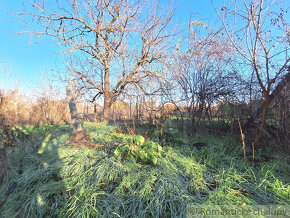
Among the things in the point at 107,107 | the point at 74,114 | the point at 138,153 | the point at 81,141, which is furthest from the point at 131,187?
the point at 107,107

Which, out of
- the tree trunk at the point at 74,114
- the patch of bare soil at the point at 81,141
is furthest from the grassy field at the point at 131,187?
the tree trunk at the point at 74,114

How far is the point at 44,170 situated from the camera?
84.3 inches

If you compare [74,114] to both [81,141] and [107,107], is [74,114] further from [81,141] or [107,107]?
[107,107]

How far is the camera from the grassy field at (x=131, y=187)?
1.45 metres

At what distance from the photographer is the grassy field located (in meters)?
1.45

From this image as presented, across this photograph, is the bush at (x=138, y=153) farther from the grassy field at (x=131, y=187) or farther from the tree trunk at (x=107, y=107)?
the tree trunk at (x=107, y=107)

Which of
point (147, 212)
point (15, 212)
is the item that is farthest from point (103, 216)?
point (15, 212)

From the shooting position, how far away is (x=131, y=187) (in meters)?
1.69

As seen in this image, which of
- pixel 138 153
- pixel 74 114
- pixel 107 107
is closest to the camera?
pixel 138 153

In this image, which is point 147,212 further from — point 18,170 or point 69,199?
point 18,170

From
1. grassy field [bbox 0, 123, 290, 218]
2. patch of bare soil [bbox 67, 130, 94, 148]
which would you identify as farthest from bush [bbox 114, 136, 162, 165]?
patch of bare soil [bbox 67, 130, 94, 148]

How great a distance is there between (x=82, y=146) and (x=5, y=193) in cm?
139

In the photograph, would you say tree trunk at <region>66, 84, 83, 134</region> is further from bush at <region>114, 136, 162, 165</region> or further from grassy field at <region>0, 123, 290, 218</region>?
bush at <region>114, 136, 162, 165</region>

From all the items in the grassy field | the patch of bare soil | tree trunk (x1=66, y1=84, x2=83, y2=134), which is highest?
tree trunk (x1=66, y1=84, x2=83, y2=134)
